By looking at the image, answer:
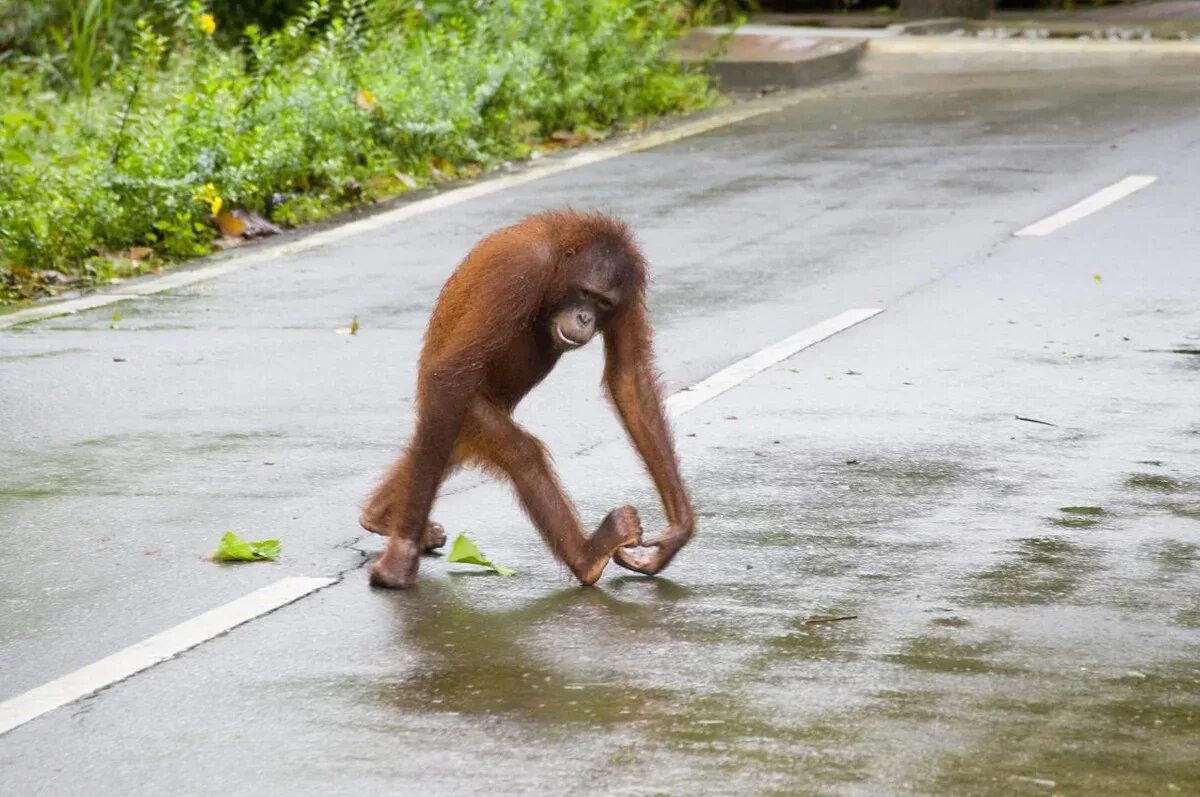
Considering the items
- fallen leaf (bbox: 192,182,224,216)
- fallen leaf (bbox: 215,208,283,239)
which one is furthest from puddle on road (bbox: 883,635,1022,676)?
fallen leaf (bbox: 215,208,283,239)

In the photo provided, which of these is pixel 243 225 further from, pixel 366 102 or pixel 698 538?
pixel 698 538

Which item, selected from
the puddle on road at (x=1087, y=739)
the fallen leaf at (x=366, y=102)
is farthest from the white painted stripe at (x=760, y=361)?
the fallen leaf at (x=366, y=102)

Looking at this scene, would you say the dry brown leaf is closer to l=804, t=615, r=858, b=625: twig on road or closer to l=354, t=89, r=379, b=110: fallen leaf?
l=354, t=89, r=379, b=110: fallen leaf

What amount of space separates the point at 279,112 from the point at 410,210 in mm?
1264

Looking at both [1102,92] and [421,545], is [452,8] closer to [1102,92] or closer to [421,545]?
[1102,92]

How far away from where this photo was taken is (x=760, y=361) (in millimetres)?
9094

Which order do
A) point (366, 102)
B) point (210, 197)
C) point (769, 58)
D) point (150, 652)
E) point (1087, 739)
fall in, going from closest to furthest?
point (1087, 739) → point (150, 652) → point (210, 197) → point (366, 102) → point (769, 58)

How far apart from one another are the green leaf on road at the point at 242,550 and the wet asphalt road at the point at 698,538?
0.31 ft

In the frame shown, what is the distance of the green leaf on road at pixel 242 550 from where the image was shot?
20.4 ft

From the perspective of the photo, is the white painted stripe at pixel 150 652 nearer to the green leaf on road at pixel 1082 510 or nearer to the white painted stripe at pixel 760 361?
the green leaf on road at pixel 1082 510

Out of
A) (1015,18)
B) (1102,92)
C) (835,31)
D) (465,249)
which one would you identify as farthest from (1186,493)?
(1015,18)

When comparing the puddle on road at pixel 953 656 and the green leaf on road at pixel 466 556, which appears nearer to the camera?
the puddle on road at pixel 953 656

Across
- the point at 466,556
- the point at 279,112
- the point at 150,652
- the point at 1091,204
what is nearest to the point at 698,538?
the point at 466,556

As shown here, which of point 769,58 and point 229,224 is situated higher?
point 229,224
